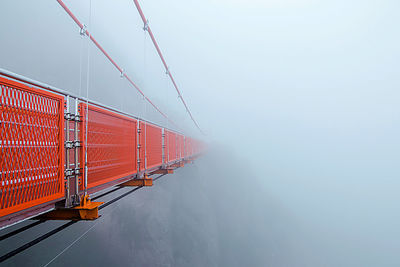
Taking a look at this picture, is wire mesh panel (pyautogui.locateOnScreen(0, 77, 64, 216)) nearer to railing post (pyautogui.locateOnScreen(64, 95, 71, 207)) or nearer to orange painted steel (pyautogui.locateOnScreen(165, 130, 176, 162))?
railing post (pyautogui.locateOnScreen(64, 95, 71, 207))

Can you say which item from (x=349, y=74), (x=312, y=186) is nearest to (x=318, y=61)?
(x=349, y=74)

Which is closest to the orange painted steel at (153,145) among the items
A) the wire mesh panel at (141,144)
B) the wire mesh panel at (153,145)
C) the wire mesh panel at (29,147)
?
the wire mesh panel at (153,145)

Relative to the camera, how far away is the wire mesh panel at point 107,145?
2133mm

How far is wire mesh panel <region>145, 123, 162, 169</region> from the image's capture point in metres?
3.88

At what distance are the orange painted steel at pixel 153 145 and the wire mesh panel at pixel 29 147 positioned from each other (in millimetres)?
2092

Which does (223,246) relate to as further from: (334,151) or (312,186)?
(334,151)

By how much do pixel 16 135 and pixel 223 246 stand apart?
745 inches

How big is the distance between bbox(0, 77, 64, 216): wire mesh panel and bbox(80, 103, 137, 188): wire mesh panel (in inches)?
12.0

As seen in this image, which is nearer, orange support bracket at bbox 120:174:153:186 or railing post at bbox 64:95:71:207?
railing post at bbox 64:95:71:207

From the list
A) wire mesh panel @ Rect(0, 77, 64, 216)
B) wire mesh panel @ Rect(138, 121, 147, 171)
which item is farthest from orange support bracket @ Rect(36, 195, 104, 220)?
wire mesh panel @ Rect(138, 121, 147, 171)

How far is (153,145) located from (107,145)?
69.0 inches

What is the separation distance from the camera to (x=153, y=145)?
4.24m

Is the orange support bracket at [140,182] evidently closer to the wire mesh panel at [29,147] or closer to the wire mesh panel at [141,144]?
the wire mesh panel at [141,144]

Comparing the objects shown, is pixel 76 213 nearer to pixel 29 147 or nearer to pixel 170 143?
pixel 29 147
